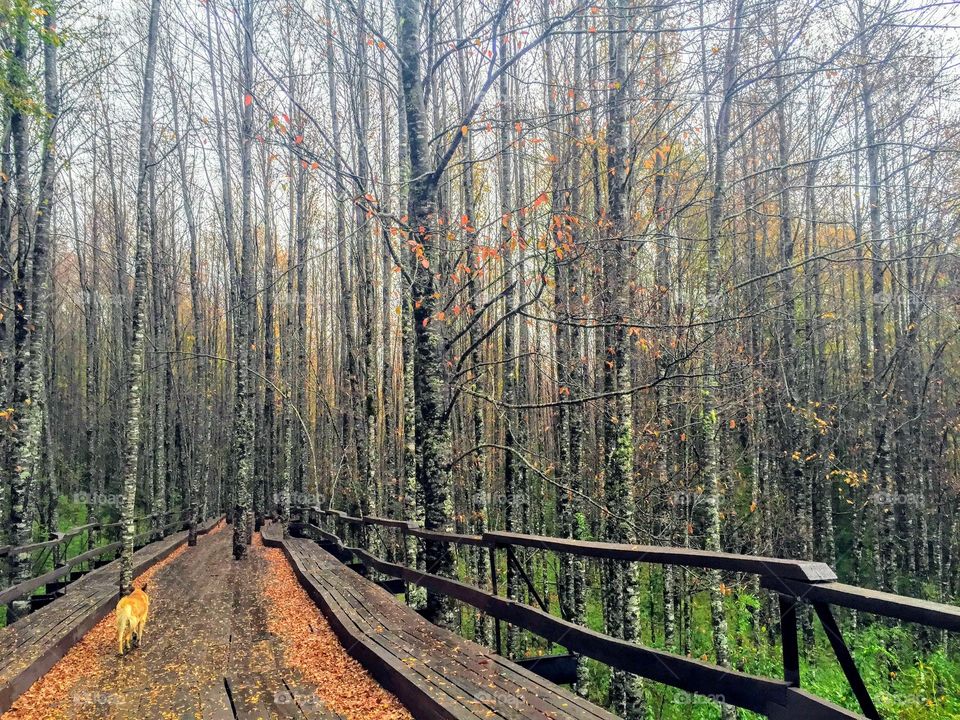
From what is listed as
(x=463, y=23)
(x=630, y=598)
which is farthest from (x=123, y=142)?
(x=630, y=598)

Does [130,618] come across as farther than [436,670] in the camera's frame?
Yes

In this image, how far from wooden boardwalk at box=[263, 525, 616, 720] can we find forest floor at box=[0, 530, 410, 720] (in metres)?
0.20

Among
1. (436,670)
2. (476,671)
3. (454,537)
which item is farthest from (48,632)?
(476,671)

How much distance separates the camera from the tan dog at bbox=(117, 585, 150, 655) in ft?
22.0

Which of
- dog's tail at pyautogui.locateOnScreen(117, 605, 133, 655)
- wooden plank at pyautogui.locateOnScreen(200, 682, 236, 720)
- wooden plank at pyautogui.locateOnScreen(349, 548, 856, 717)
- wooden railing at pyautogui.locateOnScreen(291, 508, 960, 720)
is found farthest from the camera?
dog's tail at pyautogui.locateOnScreen(117, 605, 133, 655)

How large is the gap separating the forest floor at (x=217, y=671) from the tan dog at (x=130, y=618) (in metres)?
0.15

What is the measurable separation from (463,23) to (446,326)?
8.77 metres

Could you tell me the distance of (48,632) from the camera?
7273 millimetres

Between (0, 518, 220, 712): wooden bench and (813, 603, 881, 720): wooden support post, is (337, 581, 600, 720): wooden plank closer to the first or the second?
(813, 603, 881, 720): wooden support post

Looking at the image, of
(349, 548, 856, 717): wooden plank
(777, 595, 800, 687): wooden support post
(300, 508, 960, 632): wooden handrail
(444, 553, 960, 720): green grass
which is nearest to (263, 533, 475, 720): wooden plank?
(349, 548, 856, 717): wooden plank

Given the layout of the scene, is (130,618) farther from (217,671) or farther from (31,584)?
(31,584)

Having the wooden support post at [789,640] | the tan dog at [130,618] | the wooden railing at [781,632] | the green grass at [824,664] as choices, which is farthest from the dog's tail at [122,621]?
the green grass at [824,664]

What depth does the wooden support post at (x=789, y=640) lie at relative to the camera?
2.62 m

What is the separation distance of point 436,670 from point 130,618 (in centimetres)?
395
